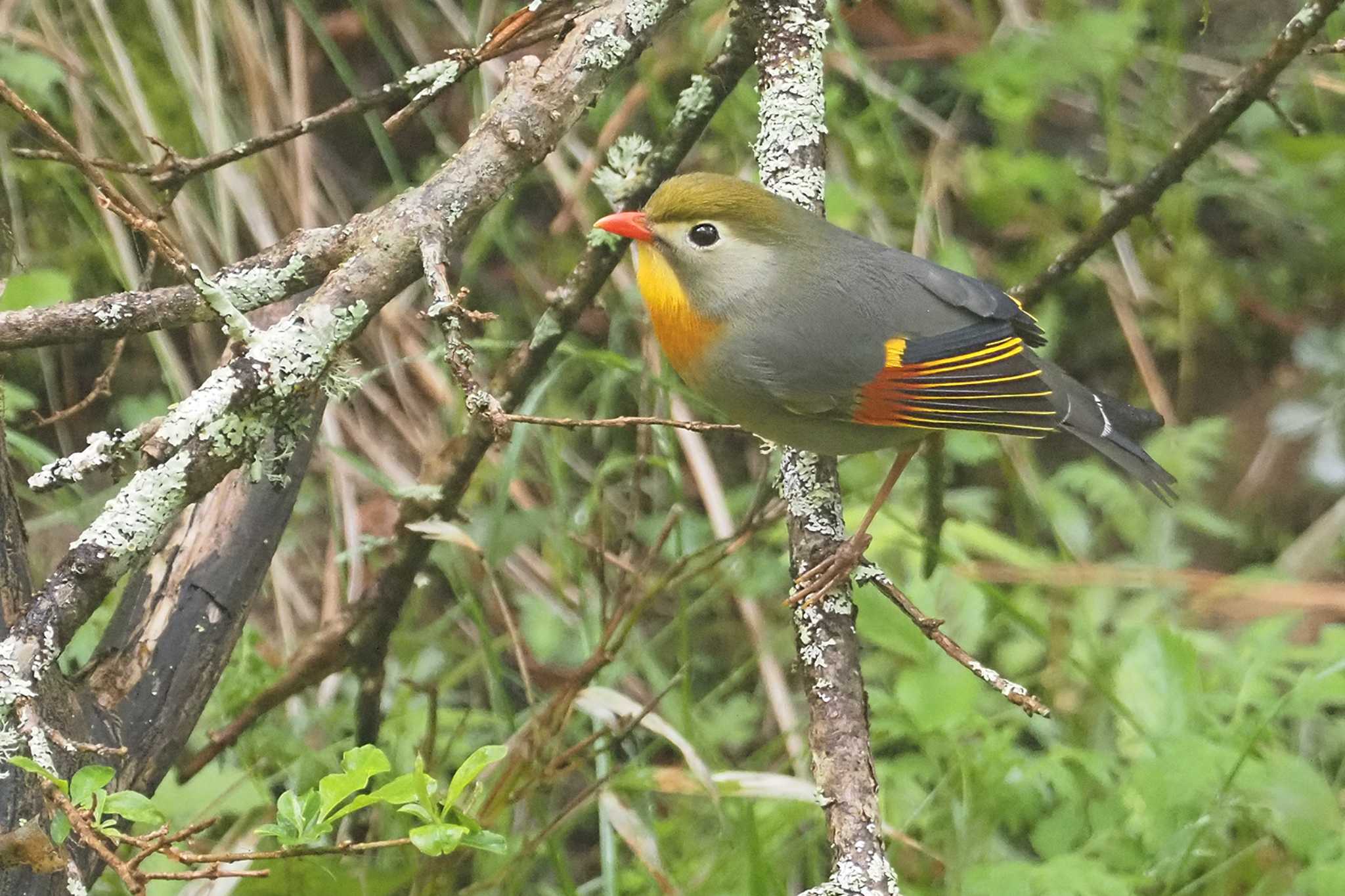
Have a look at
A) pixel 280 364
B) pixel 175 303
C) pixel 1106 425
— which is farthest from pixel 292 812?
pixel 1106 425

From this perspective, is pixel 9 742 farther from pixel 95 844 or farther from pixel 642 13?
pixel 642 13

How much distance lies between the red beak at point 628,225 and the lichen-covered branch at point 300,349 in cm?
55

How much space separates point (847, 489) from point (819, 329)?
1.21 m

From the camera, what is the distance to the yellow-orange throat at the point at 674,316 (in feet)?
9.36

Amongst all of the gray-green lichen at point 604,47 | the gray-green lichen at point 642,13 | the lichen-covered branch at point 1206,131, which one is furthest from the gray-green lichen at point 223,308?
the lichen-covered branch at point 1206,131

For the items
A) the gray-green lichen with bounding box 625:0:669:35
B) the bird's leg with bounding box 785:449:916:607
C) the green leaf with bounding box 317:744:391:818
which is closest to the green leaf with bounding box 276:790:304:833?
the green leaf with bounding box 317:744:391:818

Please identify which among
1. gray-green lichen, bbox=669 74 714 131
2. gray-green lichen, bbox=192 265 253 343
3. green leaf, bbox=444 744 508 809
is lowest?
green leaf, bbox=444 744 508 809

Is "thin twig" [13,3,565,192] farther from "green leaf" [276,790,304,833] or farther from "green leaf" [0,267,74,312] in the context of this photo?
"green leaf" [276,790,304,833]

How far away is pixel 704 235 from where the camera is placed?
2.79 m

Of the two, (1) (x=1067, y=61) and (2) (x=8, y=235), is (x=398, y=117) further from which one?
(1) (x=1067, y=61)

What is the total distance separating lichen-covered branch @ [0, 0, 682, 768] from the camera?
145cm

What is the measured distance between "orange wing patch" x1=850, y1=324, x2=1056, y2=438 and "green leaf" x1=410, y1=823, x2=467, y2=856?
1408 mm

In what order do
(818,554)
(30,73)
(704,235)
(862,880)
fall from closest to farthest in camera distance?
(862,880) → (818,554) → (704,235) → (30,73)

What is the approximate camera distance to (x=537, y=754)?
2.73 metres
